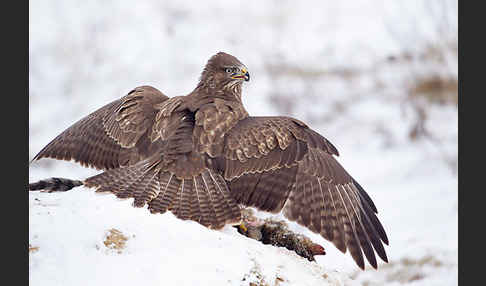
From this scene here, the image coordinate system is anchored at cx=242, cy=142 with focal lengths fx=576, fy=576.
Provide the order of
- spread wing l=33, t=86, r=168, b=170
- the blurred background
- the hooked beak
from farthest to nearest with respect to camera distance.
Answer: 1. the blurred background
2. the hooked beak
3. spread wing l=33, t=86, r=168, b=170

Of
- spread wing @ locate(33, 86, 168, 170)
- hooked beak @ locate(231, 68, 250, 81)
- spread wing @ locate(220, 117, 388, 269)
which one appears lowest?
spread wing @ locate(220, 117, 388, 269)

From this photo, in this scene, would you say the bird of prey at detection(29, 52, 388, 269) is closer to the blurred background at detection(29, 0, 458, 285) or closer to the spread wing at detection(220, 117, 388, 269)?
the spread wing at detection(220, 117, 388, 269)

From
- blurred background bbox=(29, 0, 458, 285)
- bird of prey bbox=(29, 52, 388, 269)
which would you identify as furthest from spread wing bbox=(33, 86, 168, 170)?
blurred background bbox=(29, 0, 458, 285)

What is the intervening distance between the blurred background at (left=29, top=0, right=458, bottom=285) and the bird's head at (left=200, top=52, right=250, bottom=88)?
16.9 feet

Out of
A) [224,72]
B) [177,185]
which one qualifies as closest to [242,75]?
[224,72]

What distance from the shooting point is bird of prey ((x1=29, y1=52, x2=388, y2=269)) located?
17.1 ft

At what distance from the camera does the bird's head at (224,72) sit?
646 centimetres

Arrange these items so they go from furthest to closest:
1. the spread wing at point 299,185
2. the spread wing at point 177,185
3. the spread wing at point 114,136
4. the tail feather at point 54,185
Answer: the spread wing at point 114,136
the tail feather at point 54,185
the spread wing at point 299,185
the spread wing at point 177,185

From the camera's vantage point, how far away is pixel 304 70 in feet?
48.7

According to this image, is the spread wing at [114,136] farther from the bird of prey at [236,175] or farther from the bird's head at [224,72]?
the bird's head at [224,72]

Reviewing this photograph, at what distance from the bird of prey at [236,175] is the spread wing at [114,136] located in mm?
26

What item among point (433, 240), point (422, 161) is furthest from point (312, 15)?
point (433, 240)

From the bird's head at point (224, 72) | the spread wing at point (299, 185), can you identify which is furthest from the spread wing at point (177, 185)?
the bird's head at point (224, 72)

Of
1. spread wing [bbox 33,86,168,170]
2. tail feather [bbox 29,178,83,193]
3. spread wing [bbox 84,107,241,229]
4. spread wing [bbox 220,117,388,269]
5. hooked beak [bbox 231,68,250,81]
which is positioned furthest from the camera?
hooked beak [bbox 231,68,250,81]
